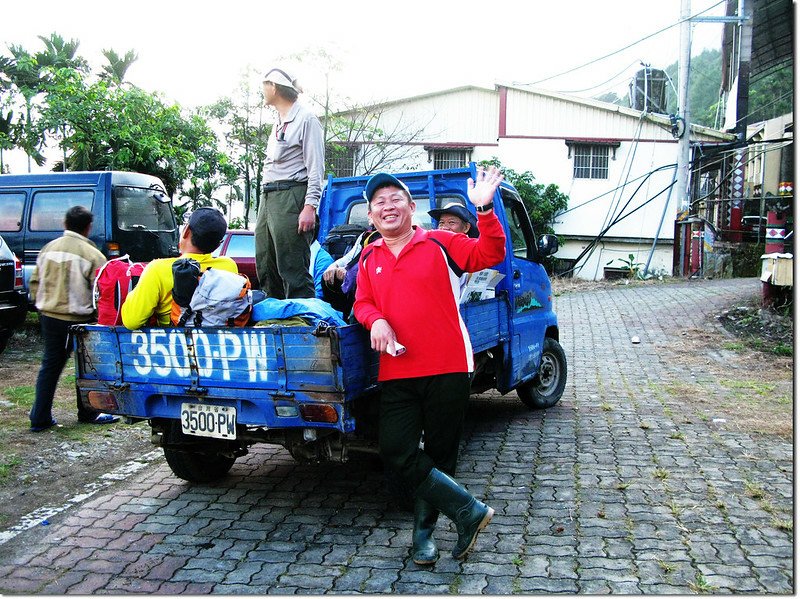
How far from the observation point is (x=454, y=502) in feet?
10.9

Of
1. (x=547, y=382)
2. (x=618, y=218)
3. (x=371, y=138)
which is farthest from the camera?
(x=618, y=218)

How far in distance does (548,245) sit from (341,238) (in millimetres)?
1851

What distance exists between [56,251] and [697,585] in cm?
530

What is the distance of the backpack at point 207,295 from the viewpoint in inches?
150

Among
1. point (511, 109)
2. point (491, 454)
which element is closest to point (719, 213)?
point (511, 109)

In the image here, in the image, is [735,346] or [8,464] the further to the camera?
[735,346]

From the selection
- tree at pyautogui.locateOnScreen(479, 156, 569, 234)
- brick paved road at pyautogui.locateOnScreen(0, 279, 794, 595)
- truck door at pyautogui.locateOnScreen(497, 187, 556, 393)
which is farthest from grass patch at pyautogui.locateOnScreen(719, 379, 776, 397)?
tree at pyautogui.locateOnScreen(479, 156, 569, 234)

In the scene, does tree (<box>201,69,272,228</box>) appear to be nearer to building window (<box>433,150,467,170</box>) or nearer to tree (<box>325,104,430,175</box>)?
tree (<box>325,104,430,175</box>)

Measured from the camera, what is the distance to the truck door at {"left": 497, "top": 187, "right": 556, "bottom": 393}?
18.7ft

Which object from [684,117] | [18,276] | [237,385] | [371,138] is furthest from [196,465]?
[684,117]

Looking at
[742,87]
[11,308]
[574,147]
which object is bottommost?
[11,308]

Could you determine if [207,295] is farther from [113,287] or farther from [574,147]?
[574,147]

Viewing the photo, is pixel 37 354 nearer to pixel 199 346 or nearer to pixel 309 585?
pixel 199 346

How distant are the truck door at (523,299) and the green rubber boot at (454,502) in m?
2.28
